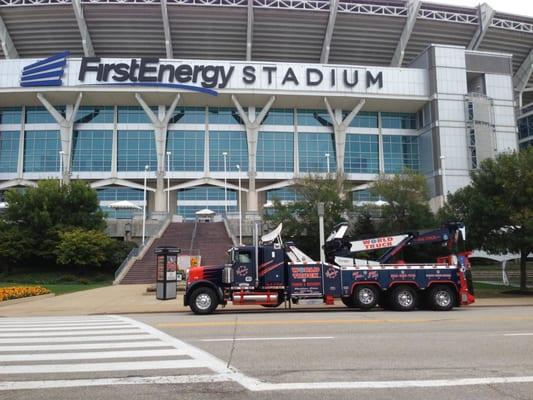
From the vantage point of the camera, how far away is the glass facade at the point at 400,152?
219 feet

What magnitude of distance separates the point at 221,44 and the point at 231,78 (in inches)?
285

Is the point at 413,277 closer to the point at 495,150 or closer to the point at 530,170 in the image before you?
the point at 530,170

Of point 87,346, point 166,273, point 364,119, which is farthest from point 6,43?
point 87,346

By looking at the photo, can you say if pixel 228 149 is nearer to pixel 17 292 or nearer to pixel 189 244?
pixel 189 244

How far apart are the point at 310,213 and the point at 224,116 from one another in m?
30.8

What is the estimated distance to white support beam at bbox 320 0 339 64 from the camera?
5897 cm

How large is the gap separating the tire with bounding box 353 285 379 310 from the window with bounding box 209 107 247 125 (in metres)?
49.8

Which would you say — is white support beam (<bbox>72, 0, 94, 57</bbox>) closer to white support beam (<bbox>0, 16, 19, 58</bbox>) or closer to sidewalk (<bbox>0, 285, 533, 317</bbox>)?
white support beam (<bbox>0, 16, 19, 58</bbox>)

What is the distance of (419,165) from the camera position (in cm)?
6681

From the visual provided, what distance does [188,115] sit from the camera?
64.6 meters

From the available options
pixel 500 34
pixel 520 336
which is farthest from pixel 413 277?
pixel 500 34

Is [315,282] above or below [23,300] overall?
above

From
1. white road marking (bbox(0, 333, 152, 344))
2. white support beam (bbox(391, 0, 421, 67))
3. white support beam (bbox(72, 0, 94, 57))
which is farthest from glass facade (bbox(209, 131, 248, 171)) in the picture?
white road marking (bbox(0, 333, 152, 344))

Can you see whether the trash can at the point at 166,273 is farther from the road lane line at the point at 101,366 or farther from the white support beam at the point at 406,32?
the white support beam at the point at 406,32
